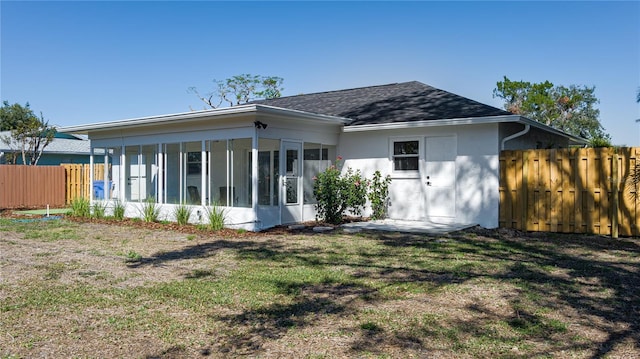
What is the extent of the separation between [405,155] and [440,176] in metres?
1.12

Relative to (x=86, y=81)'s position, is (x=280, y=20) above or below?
above

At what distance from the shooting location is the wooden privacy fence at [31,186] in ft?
60.1

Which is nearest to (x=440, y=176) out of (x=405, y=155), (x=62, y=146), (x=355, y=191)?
(x=405, y=155)

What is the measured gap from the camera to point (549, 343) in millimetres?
4070

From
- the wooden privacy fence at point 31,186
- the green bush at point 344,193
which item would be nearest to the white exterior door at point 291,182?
the green bush at point 344,193

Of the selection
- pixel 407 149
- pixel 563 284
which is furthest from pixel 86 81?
pixel 563 284

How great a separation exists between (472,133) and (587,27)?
9.53 metres

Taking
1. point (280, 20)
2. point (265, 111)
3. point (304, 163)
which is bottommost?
point (304, 163)

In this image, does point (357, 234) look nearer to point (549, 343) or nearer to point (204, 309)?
point (204, 309)

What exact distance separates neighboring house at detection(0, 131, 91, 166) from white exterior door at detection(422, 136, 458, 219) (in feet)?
68.1

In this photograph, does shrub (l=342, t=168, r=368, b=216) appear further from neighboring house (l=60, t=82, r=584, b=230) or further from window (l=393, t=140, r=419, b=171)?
window (l=393, t=140, r=419, b=171)

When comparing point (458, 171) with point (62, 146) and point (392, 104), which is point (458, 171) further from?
point (62, 146)

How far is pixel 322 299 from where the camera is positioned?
215 inches

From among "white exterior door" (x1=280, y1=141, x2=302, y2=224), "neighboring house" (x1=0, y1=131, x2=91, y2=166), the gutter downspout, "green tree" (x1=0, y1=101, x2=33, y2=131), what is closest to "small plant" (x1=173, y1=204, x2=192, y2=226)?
"white exterior door" (x1=280, y1=141, x2=302, y2=224)
